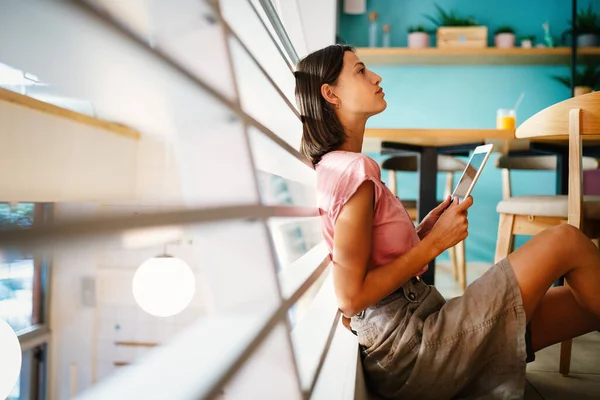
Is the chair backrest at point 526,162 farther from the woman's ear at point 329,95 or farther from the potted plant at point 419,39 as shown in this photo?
the woman's ear at point 329,95

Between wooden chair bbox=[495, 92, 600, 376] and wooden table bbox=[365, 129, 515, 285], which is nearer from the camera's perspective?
wooden chair bbox=[495, 92, 600, 376]

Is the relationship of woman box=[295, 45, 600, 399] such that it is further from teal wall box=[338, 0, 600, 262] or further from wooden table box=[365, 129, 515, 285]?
teal wall box=[338, 0, 600, 262]

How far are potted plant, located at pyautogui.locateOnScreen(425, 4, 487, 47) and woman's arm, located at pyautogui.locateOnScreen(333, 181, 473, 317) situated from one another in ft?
10.8

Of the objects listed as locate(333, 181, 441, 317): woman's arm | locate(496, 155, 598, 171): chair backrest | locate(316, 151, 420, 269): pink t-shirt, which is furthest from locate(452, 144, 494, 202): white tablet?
locate(496, 155, 598, 171): chair backrest

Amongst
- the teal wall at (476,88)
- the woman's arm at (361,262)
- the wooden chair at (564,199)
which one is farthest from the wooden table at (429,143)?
the teal wall at (476,88)

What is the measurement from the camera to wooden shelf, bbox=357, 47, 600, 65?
3777mm

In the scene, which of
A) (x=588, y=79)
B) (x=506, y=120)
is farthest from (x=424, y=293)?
(x=588, y=79)

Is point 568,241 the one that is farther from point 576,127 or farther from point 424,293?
point 576,127

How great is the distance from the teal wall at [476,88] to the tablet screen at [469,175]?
9.77 feet

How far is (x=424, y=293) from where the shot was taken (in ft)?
3.56

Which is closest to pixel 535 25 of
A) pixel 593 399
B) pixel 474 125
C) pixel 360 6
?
pixel 474 125

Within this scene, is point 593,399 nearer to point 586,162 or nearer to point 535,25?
point 586,162

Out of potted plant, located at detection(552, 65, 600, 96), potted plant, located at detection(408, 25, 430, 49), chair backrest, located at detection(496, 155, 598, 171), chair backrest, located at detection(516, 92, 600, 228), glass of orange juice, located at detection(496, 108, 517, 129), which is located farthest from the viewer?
potted plant, located at detection(408, 25, 430, 49)

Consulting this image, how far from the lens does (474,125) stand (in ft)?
13.5
